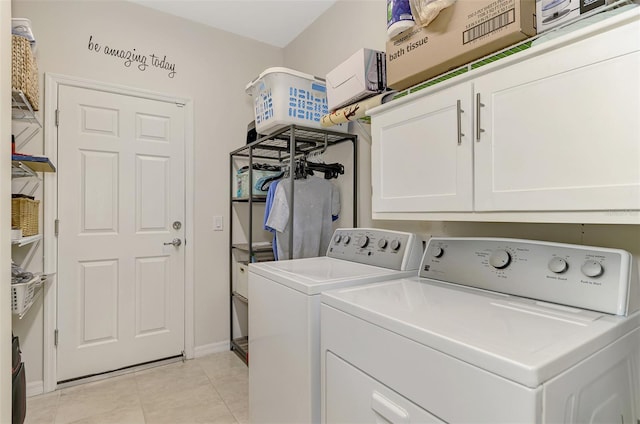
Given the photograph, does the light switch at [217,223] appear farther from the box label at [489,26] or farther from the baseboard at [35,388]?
the box label at [489,26]

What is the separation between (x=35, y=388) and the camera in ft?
7.11

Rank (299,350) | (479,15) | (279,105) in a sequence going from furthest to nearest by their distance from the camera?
(279,105) < (299,350) < (479,15)

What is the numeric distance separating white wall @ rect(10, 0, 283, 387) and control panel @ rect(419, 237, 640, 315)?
1.99 metres

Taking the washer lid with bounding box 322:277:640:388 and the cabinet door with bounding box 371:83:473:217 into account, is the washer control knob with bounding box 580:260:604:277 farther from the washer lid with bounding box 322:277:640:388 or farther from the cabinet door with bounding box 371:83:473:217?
the cabinet door with bounding box 371:83:473:217

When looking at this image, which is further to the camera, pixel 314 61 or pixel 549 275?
pixel 314 61

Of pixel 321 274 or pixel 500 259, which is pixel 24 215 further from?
pixel 500 259

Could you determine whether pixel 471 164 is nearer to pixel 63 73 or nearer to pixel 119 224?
pixel 119 224

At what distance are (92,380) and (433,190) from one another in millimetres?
2615

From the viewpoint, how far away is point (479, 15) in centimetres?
110

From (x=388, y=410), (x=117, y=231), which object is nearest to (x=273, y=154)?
(x=117, y=231)

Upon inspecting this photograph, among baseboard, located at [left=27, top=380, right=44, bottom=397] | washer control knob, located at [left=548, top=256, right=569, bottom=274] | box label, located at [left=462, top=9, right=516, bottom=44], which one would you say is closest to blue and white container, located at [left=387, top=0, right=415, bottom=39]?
box label, located at [left=462, top=9, right=516, bottom=44]

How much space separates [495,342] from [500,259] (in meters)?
0.52

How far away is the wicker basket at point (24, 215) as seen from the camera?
179 centimetres

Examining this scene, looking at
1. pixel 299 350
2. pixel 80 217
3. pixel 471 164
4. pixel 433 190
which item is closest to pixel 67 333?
pixel 80 217
